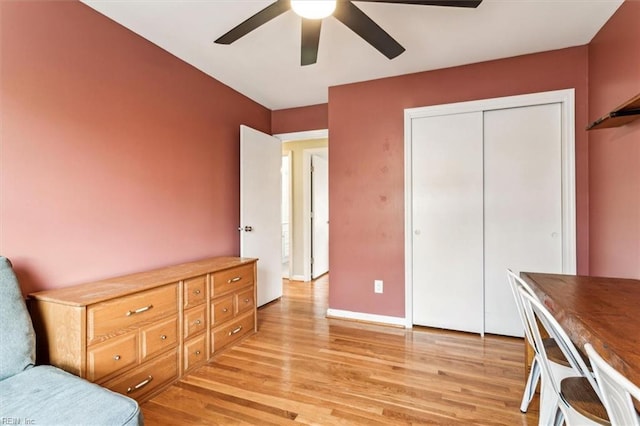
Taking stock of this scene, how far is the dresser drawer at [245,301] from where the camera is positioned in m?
2.56

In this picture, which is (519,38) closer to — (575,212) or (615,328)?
(575,212)

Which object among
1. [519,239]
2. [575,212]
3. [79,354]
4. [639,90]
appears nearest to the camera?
[79,354]

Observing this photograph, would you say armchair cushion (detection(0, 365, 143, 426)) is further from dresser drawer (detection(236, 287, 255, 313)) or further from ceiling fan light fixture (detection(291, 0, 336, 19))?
ceiling fan light fixture (detection(291, 0, 336, 19))

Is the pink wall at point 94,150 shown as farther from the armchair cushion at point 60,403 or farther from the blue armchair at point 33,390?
the armchair cushion at point 60,403

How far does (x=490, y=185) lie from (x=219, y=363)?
2624 millimetres

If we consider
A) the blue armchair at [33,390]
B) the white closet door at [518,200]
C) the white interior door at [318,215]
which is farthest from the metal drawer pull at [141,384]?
the white interior door at [318,215]

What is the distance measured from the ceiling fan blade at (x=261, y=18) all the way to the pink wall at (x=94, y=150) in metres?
0.90

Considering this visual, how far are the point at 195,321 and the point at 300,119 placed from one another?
261 cm

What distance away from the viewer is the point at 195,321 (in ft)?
7.02

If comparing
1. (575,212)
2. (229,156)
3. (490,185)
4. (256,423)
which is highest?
(229,156)

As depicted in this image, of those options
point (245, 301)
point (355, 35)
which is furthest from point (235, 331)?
point (355, 35)

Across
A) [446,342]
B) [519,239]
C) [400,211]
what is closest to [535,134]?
[519,239]

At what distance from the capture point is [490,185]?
2654 millimetres

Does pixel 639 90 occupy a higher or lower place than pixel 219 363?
higher
